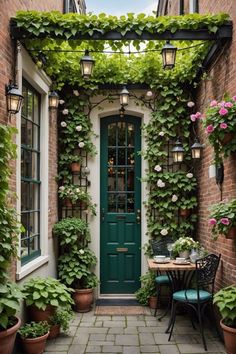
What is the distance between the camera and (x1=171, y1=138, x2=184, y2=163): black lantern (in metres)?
5.39

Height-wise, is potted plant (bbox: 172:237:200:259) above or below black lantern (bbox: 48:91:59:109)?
below

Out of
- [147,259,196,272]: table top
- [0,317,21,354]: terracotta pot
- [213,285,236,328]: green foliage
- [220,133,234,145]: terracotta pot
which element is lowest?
[0,317,21,354]: terracotta pot

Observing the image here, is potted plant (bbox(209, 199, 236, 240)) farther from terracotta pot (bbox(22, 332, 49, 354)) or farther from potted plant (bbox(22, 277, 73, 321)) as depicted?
terracotta pot (bbox(22, 332, 49, 354))

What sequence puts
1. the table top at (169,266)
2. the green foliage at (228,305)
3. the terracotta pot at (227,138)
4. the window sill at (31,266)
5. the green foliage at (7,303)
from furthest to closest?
1. the table top at (169,266)
2. the window sill at (31,266)
3. the terracotta pot at (227,138)
4. the green foliage at (228,305)
5. the green foliage at (7,303)

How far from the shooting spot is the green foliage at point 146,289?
5488mm

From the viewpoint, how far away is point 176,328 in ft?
14.6

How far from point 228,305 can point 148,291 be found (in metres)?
2.43

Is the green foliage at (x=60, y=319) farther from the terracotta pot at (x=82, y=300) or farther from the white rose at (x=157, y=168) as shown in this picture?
the white rose at (x=157, y=168)

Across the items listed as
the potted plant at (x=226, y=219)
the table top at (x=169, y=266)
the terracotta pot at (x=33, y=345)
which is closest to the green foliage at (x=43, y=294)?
the terracotta pot at (x=33, y=345)

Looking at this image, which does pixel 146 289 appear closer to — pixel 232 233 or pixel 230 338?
pixel 230 338

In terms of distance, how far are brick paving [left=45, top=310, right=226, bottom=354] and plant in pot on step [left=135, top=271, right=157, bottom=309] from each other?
496 millimetres

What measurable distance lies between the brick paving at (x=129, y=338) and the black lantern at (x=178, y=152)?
2259mm

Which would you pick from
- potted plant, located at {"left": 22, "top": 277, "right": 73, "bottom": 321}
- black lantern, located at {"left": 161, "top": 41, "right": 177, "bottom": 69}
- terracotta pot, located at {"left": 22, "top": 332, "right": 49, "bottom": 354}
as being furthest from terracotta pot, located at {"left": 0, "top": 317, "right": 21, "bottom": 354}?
black lantern, located at {"left": 161, "top": 41, "right": 177, "bottom": 69}

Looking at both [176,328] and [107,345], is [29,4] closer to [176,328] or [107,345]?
[107,345]
